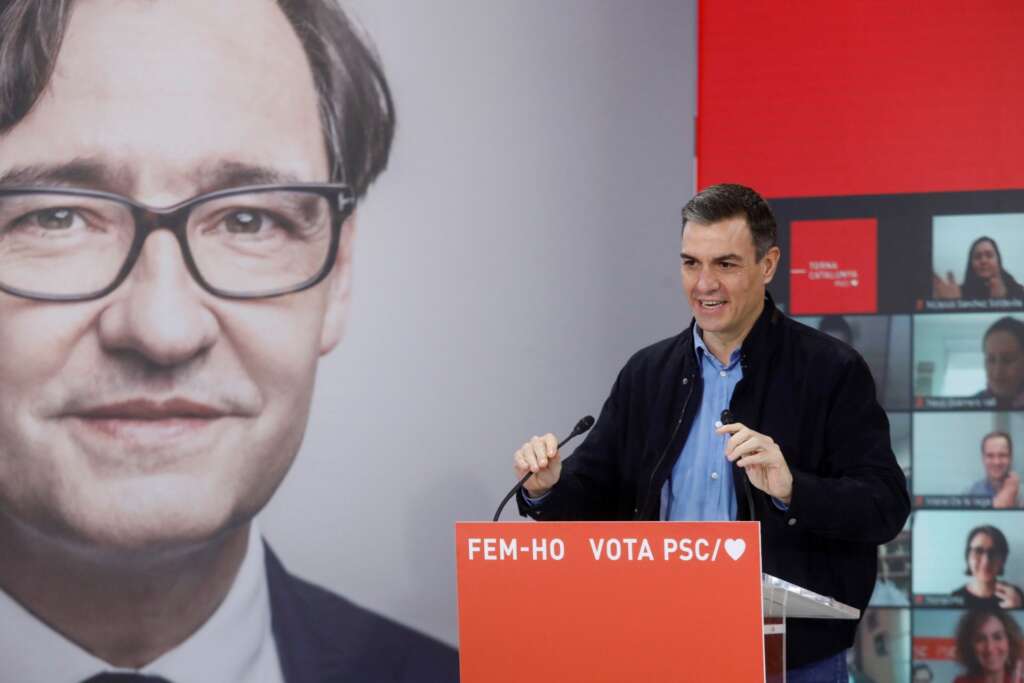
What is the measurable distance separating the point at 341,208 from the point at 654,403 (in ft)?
4.37

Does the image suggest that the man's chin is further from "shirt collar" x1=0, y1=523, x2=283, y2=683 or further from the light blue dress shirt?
the light blue dress shirt

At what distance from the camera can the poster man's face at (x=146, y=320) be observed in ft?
11.2

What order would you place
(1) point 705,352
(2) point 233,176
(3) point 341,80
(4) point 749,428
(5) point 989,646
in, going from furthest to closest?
1. (5) point 989,646
2. (3) point 341,80
3. (2) point 233,176
4. (1) point 705,352
5. (4) point 749,428

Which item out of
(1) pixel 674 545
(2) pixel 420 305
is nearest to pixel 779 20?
(2) pixel 420 305

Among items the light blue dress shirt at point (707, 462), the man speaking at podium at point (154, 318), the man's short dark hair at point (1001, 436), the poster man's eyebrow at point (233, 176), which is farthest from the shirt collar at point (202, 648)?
the man's short dark hair at point (1001, 436)

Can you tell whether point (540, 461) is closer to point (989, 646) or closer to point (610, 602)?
point (610, 602)

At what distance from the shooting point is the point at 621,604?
7.09 feet

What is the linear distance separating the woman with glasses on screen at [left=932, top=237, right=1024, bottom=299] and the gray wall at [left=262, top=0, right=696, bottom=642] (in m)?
0.87

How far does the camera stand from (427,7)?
3.92 meters

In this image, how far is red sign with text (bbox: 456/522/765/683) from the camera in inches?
82.6

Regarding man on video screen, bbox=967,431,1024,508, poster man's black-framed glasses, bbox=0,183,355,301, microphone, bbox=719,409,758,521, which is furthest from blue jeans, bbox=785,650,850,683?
poster man's black-framed glasses, bbox=0,183,355,301

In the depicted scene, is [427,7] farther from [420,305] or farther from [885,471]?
[885,471]

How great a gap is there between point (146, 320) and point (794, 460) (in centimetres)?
186

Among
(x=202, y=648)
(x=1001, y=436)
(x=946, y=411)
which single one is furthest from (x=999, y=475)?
(x=202, y=648)
